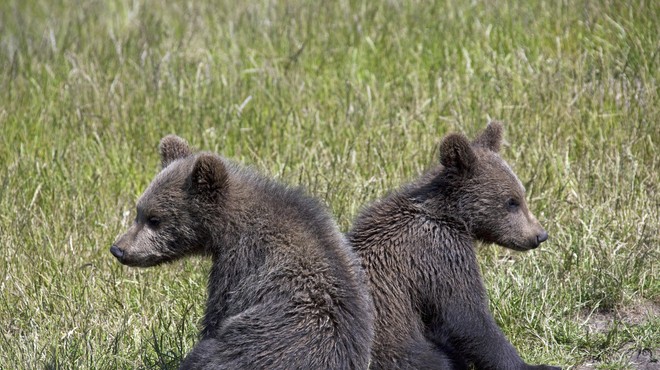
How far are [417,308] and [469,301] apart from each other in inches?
11.3

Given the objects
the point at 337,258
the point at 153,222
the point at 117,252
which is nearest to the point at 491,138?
the point at 337,258

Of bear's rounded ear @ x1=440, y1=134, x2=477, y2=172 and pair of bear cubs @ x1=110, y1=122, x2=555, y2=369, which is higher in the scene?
bear's rounded ear @ x1=440, y1=134, x2=477, y2=172

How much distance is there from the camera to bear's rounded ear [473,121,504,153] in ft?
20.0

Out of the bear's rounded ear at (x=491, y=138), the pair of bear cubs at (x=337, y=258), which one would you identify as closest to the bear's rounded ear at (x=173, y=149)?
the pair of bear cubs at (x=337, y=258)

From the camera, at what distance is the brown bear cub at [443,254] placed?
5477 mm

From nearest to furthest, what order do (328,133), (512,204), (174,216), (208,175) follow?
(208,175) → (174,216) → (512,204) → (328,133)

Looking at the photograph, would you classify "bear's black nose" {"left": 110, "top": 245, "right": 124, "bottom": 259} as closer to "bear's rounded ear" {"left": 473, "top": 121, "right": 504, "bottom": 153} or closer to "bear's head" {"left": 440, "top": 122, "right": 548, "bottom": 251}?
"bear's head" {"left": 440, "top": 122, "right": 548, "bottom": 251}

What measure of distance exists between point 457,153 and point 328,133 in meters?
2.92

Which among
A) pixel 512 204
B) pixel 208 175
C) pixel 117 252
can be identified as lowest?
pixel 117 252

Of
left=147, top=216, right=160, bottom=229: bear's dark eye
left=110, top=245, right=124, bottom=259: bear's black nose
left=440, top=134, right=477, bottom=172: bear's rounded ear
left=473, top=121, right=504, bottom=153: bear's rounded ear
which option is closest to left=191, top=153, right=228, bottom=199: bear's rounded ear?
left=147, top=216, right=160, bottom=229: bear's dark eye

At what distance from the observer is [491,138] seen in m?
6.12

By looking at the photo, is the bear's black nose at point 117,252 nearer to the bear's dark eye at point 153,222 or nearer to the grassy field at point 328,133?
the bear's dark eye at point 153,222

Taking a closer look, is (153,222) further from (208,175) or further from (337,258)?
(337,258)

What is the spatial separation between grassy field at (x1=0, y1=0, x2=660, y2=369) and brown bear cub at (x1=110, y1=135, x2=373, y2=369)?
84 cm
